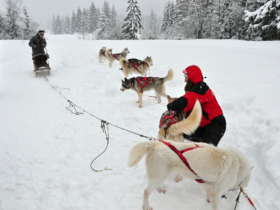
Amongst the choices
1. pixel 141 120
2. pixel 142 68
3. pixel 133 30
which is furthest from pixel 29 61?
pixel 133 30

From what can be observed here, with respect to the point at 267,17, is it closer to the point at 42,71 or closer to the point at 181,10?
the point at 42,71

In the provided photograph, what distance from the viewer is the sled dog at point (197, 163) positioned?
2.20 metres

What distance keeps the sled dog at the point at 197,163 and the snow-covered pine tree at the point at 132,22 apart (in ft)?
97.9

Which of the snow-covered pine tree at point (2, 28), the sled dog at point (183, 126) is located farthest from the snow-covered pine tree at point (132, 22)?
the sled dog at point (183, 126)

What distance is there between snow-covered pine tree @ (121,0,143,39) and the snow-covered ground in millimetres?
23108

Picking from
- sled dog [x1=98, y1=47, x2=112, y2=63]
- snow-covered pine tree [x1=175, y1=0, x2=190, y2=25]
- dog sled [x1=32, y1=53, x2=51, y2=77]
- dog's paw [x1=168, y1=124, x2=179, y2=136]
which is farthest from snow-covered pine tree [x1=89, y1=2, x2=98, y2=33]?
dog's paw [x1=168, y1=124, x2=179, y2=136]

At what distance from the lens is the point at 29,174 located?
129 inches

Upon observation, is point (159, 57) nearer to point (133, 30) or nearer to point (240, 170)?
point (240, 170)

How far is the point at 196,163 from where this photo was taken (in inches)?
86.7

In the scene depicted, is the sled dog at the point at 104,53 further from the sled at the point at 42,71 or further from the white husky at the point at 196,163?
the white husky at the point at 196,163

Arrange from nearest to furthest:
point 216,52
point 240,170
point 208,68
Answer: point 240,170
point 208,68
point 216,52

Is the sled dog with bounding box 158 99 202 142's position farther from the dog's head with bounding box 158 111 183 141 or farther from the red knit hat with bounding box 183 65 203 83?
the red knit hat with bounding box 183 65 203 83

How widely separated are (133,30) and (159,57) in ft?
65.4

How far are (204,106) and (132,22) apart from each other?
29.2 meters
